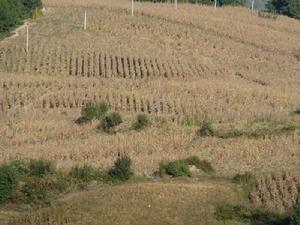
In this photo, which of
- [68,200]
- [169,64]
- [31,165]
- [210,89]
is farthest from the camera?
[169,64]

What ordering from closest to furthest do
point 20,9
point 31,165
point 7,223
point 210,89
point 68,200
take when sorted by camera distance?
1. point 7,223
2. point 68,200
3. point 31,165
4. point 210,89
5. point 20,9

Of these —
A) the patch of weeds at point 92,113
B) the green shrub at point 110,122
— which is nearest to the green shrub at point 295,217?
the green shrub at point 110,122

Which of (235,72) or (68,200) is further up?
(68,200)

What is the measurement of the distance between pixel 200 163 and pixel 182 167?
0.98 meters

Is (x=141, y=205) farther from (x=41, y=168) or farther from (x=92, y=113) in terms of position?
(x=92, y=113)

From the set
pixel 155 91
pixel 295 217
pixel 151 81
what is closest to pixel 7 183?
pixel 295 217

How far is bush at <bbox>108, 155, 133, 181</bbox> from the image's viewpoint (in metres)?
30.9

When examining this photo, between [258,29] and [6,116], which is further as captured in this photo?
[258,29]

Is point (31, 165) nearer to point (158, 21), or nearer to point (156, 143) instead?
point (156, 143)

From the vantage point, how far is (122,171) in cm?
3097

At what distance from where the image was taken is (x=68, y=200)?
2769 cm

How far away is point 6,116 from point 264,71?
25821 mm

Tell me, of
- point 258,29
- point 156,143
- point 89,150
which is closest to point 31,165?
point 89,150

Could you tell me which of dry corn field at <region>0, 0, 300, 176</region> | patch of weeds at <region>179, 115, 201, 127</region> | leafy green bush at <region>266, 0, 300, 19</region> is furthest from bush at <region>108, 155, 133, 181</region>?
leafy green bush at <region>266, 0, 300, 19</region>
